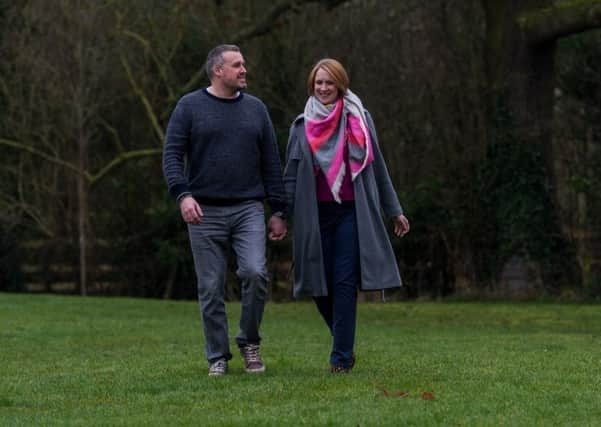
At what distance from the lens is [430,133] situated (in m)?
23.1

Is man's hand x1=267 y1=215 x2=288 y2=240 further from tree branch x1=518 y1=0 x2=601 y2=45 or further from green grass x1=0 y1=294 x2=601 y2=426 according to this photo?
tree branch x1=518 y1=0 x2=601 y2=45

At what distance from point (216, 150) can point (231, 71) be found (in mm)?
500

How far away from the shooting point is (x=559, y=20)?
2031cm

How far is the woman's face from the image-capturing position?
8.50m

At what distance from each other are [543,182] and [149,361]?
1256cm

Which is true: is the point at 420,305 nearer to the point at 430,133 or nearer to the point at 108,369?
the point at 430,133

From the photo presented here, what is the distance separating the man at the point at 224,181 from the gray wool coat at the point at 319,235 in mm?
173

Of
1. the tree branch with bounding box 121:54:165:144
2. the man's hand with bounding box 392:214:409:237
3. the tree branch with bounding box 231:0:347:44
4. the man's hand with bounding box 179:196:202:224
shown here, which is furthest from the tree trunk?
the man's hand with bounding box 179:196:202:224

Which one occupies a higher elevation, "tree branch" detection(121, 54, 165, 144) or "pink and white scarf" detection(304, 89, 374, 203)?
"tree branch" detection(121, 54, 165, 144)

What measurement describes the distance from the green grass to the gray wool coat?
59cm

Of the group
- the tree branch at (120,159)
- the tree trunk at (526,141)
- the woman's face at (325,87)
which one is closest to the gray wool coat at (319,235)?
the woman's face at (325,87)

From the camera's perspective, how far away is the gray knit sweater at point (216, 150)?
8500 mm

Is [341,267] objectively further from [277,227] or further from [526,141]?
[526,141]

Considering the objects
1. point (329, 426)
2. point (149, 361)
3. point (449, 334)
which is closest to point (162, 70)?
point (449, 334)
